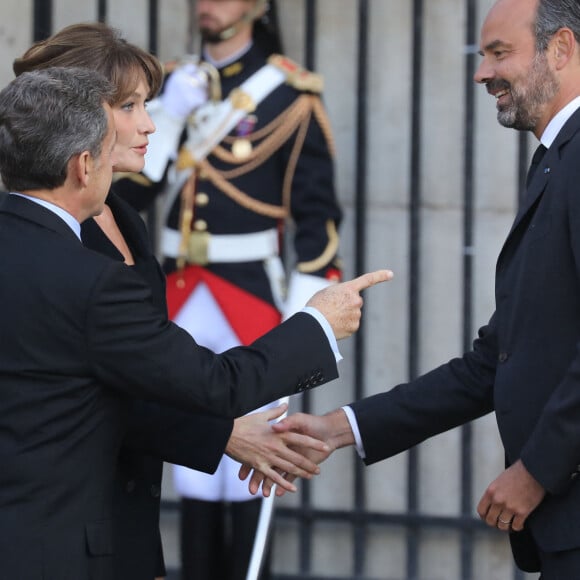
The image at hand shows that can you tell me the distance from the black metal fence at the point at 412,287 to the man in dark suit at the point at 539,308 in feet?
4.87

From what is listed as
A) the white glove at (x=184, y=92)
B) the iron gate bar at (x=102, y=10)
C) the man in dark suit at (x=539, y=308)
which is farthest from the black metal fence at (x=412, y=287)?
the man in dark suit at (x=539, y=308)

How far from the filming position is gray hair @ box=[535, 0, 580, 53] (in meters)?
3.06

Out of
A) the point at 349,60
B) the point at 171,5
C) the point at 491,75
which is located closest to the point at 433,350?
the point at 349,60

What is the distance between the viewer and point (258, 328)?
14.7 ft

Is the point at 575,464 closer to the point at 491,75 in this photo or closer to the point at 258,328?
the point at 491,75

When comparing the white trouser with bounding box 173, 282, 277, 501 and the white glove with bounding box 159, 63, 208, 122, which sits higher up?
the white glove with bounding box 159, 63, 208, 122

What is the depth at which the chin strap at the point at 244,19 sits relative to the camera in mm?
4512

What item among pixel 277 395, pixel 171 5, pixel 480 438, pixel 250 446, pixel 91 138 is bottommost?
pixel 480 438

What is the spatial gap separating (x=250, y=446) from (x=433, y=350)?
5.27 ft

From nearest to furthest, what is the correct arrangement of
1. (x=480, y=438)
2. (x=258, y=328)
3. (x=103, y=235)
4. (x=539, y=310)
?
(x=539, y=310) → (x=103, y=235) → (x=258, y=328) → (x=480, y=438)

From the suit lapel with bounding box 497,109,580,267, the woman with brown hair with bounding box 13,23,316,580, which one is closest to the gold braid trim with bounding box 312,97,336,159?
the woman with brown hair with bounding box 13,23,316,580

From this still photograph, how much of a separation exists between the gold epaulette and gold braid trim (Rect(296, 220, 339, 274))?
426mm

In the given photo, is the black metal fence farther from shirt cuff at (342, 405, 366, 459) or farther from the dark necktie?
the dark necktie

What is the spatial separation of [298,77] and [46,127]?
76.7 inches
